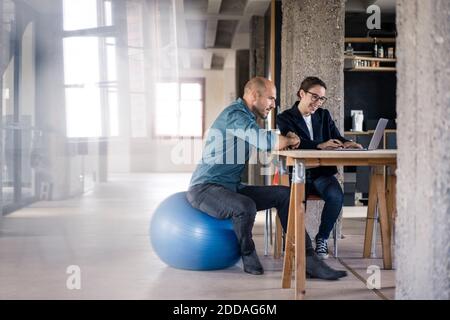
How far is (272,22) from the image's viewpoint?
912 centimetres

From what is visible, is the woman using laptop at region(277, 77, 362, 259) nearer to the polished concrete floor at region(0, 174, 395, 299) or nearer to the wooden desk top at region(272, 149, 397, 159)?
the polished concrete floor at region(0, 174, 395, 299)

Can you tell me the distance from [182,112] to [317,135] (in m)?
14.6

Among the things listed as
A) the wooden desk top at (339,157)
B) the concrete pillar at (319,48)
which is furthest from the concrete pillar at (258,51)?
the wooden desk top at (339,157)

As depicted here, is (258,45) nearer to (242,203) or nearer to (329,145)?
(329,145)

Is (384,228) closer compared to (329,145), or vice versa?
(329,145)

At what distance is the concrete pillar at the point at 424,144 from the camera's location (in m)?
2.63

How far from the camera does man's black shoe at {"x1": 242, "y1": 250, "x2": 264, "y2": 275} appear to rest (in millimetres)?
4312

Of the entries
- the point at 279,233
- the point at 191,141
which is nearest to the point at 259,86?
the point at 279,233

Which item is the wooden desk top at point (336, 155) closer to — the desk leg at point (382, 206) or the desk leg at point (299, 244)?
the desk leg at point (299, 244)

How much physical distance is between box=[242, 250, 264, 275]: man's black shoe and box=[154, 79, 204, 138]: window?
47.2 feet

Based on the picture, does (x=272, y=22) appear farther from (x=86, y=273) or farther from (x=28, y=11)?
(x=86, y=273)

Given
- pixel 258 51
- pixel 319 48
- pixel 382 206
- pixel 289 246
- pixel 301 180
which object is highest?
pixel 258 51

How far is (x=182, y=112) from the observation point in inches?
767

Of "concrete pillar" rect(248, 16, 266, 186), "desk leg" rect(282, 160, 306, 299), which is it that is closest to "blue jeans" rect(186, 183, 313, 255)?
"desk leg" rect(282, 160, 306, 299)
